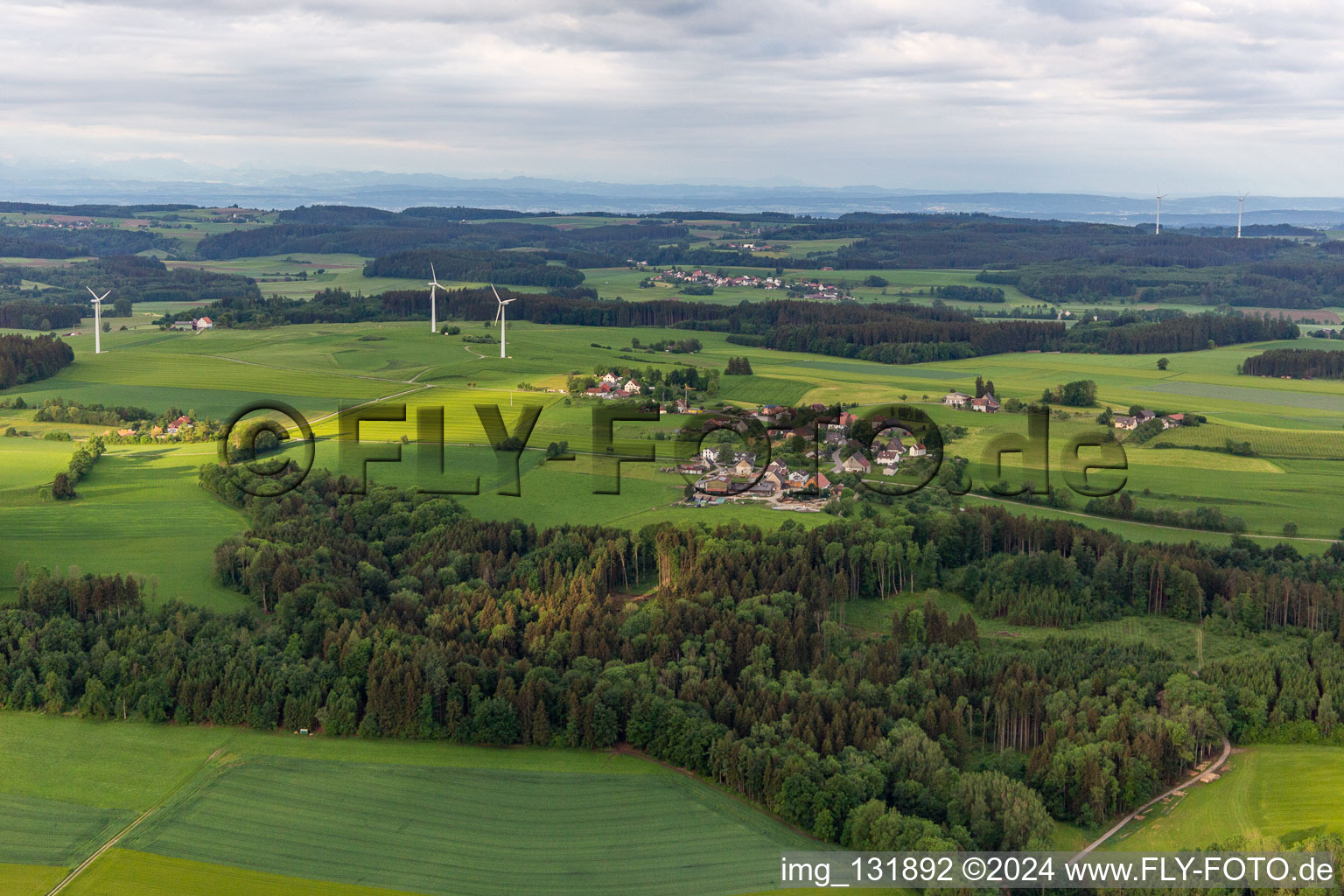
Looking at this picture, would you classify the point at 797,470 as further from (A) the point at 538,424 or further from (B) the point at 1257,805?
(B) the point at 1257,805

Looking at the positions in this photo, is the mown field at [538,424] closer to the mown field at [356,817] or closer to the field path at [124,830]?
the mown field at [356,817]

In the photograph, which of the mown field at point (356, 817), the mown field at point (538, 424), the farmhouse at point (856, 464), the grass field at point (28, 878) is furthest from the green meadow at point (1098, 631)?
the grass field at point (28, 878)

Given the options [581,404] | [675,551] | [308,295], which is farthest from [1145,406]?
[308,295]

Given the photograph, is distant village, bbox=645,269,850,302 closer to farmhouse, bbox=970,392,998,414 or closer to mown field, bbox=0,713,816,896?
farmhouse, bbox=970,392,998,414

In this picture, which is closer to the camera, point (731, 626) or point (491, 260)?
point (731, 626)

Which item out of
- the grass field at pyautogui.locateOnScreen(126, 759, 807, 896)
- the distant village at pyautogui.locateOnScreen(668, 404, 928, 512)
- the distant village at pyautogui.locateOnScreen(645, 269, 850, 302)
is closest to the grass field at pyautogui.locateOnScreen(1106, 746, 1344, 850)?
the grass field at pyautogui.locateOnScreen(126, 759, 807, 896)

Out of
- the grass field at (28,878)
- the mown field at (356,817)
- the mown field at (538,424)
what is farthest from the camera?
the mown field at (538,424)

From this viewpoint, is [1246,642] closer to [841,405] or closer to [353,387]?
[841,405]
